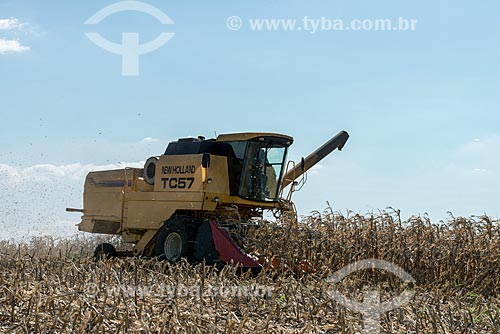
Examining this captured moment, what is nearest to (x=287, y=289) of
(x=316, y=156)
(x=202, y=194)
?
(x=202, y=194)

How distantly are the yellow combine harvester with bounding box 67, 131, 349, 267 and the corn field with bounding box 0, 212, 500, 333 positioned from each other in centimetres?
86

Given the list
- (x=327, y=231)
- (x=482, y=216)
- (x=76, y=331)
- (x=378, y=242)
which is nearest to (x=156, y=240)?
(x=327, y=231)

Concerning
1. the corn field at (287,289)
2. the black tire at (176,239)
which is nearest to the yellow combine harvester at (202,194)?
the black tire at (176,239)

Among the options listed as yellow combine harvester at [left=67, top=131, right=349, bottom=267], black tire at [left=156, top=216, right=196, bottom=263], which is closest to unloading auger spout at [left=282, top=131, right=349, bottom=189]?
yellow combine harvester at [left=67, top=131, right=349, bottom=267]

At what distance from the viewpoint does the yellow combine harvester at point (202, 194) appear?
31.5 feet

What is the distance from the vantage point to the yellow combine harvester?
9594 mm

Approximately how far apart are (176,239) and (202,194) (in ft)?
2.82

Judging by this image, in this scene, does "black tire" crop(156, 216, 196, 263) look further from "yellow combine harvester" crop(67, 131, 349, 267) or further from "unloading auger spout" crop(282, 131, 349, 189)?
"unloading auger spout" crop(282, 131, 349, 189)

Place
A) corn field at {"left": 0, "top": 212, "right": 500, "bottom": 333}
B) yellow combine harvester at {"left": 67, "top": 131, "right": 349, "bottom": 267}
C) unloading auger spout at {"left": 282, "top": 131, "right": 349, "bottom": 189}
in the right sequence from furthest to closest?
unloading auger spout at {"left": 282, "top": 131, "right": 349, "bottom": 189}, yellow combine harvester at {"left": 67, "top": 131, "right": 349, "bottom": 267}, corn field at {"left": 0, "top": 212, "right": 500, "bottom": 333}

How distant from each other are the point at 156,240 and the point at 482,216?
5.11 meters

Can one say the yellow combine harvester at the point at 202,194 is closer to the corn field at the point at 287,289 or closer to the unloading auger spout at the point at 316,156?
the unloading auger spout at the point at 316,156

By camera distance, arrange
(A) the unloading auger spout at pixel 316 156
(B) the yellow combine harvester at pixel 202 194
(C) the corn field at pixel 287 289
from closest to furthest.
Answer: (C) the corn field at pixel 287 289 < (B) the yellow combine harvester at pixel 202 194 < (A) the unloading auger spout at pixel 316 156

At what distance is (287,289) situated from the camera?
205 inches

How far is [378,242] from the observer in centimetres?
849
